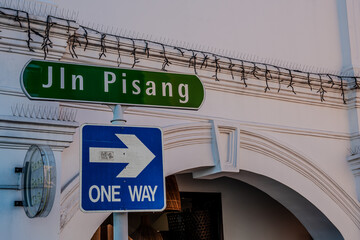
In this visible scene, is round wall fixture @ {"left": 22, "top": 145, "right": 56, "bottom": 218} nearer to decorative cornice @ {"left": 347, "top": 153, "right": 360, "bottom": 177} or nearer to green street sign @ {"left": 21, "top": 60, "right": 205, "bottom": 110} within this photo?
green street sign @ {"left": 21, "top": 60, "right": 205, "bottom": 110}

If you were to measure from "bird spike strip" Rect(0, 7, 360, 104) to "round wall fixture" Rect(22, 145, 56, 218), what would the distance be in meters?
0.98

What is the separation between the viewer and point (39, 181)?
3.62 m

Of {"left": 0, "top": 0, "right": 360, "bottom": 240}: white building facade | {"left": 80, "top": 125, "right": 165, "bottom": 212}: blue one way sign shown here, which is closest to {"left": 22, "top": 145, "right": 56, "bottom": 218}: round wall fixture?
{"left": 0, "top": 0, "right": 360, "bottom": 240}: white building facade

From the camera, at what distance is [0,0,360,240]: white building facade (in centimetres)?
423

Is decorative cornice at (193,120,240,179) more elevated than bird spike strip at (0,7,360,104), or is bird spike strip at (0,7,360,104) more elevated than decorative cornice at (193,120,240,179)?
bird spike strip at (0,7,360,104)

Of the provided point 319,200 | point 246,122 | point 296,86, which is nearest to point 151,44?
point 246,122

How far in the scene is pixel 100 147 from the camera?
8.29 feet

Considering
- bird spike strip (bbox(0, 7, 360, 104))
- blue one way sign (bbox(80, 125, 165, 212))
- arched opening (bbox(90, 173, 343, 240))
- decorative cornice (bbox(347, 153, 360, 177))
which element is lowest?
blue one way sign (bbox(80, 125, 165, 212))

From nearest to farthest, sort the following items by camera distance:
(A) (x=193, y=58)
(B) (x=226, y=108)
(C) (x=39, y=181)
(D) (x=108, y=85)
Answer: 1. (D) (x=108, y=85)
2. (C) (x=39, y=181)
3. (A) (x=193, y=58)
4. (B) (x=226, y=108)

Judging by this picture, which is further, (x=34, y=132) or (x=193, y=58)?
(x=193, y=58)

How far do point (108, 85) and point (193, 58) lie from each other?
8.80 feet

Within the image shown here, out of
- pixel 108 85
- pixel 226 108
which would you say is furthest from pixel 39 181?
pixel 226 108

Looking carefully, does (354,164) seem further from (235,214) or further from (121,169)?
(121,169)

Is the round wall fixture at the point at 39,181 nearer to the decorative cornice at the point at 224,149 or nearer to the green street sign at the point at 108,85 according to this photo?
the green street sign at the point at 108,85
